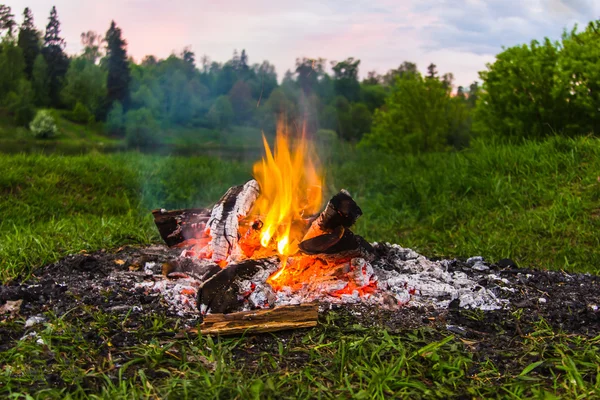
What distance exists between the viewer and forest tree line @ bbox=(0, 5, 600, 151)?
30.0ft

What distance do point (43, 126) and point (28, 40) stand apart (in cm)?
211

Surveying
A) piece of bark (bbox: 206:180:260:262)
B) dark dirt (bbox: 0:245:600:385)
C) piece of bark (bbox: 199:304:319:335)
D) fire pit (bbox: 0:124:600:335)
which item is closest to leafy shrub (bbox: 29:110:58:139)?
fire pit (bbox: 0:124:600:335)

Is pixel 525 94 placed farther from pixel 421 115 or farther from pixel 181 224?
pixel 181 224

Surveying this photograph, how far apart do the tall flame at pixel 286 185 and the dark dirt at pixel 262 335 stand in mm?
842

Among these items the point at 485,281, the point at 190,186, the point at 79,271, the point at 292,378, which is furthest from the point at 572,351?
the point at 190,186

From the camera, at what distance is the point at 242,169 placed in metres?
10.1

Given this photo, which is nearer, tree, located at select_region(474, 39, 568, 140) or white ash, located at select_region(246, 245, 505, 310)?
white ash, located at select_region(246, 245, 505, 310)

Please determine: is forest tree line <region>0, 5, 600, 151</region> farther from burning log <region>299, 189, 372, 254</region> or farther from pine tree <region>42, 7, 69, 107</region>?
burning log <region>299, 189, 372, 254</region>

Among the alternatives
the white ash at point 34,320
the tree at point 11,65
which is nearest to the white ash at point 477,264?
the white ash at point 34,320

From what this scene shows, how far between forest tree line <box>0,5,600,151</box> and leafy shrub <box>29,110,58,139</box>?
1.48 feet

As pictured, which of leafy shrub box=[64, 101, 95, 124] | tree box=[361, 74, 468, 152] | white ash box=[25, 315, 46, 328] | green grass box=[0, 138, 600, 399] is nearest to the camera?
green grass box=[0, 138, 600, 399]

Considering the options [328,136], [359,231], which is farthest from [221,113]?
[359,231]

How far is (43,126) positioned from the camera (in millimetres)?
12555

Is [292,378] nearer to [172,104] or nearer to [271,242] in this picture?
[271,242]
